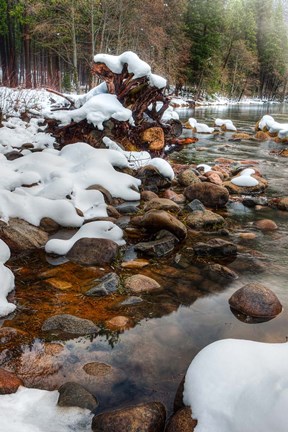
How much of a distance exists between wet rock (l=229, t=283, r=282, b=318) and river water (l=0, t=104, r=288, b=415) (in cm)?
8

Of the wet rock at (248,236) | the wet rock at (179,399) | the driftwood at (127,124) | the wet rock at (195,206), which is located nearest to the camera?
the wet rock at (179,399)

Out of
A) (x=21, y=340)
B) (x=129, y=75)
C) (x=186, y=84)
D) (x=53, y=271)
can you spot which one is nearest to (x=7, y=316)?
(x=21, y=340)

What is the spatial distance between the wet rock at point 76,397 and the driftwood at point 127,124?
21.4ft

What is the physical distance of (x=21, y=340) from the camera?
9.14ft

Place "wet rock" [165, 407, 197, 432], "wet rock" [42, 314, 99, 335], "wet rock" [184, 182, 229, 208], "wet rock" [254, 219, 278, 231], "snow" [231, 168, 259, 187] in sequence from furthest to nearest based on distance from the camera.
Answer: "snow" [231, 168, 259, 187]
"wet rock" [184, 182, 229, 208]
"wet rock" [254, 219, 278, 231]
"wet rock" [42, 314, 99, 335]
"wet rock" [165, 407, 197, 432]

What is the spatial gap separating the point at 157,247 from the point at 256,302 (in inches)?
57.3

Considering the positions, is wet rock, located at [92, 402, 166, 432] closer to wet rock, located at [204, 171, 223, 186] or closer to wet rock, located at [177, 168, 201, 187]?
wet rock, located at [177, 168, 201, 187]

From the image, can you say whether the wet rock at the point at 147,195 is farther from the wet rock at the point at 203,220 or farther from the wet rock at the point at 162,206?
the wet rock at the point at 203,220

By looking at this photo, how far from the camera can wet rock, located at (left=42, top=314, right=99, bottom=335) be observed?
2.92m

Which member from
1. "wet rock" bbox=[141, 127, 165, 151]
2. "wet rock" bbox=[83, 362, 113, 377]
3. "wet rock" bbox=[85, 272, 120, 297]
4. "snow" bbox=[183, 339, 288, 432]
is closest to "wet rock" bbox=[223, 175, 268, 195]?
"wet rock" bbox=[141, 127, 165, 151]

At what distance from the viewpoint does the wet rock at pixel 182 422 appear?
196 centimetres

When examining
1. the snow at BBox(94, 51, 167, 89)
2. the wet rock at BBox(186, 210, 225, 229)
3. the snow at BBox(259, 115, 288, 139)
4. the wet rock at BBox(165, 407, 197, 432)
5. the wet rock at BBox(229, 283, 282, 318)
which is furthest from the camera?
the snow at BBox(259, 115, 288, 139)

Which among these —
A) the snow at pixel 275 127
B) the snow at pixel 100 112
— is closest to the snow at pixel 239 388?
the snow at pixel 100 112

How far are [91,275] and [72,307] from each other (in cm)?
61
